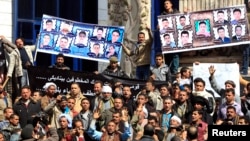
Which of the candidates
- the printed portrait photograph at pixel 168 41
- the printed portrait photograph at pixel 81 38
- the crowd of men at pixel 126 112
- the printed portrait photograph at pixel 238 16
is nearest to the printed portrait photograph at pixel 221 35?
→ the printed portrait photograph at pixel 238 16

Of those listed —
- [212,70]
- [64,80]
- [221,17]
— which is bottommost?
[64,80]

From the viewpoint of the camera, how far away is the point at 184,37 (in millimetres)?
19125

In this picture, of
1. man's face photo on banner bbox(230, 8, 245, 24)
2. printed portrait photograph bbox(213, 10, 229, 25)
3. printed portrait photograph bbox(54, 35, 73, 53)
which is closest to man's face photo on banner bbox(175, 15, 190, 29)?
printed portrait photograph bbox(213, 10, 229, 25)

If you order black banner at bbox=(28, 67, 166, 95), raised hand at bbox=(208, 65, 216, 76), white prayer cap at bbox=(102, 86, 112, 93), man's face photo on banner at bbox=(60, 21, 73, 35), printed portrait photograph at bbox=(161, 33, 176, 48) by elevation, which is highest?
man's face photo on banner at bbox=(60, 21, 73, 35)

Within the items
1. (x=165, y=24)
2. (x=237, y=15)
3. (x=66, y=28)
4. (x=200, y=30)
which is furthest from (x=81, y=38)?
(x=237, y=15)

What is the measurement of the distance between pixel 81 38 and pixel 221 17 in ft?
10.4

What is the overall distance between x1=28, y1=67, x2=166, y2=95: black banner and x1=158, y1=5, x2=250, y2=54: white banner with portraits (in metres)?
1.52

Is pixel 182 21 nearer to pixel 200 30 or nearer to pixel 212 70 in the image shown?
pixel 200 30

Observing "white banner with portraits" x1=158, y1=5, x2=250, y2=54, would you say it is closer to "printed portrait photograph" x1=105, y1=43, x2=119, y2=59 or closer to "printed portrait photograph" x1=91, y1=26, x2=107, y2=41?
"printed portrait photograph" x1=105, y1=43, x2=119, y2=59

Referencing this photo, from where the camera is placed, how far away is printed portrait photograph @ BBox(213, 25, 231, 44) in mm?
18828

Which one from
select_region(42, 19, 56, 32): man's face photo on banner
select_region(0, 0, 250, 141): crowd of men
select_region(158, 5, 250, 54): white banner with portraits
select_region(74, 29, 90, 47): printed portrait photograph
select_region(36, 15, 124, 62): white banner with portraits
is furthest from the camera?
select_region(74, 29, 90, 47): printed portrait photograph

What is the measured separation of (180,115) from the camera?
50.1 ft

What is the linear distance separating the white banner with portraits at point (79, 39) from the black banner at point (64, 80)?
1.61 m

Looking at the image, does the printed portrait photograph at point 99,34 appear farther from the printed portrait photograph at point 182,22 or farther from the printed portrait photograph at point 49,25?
the printed portrait photograph at point 182,22
